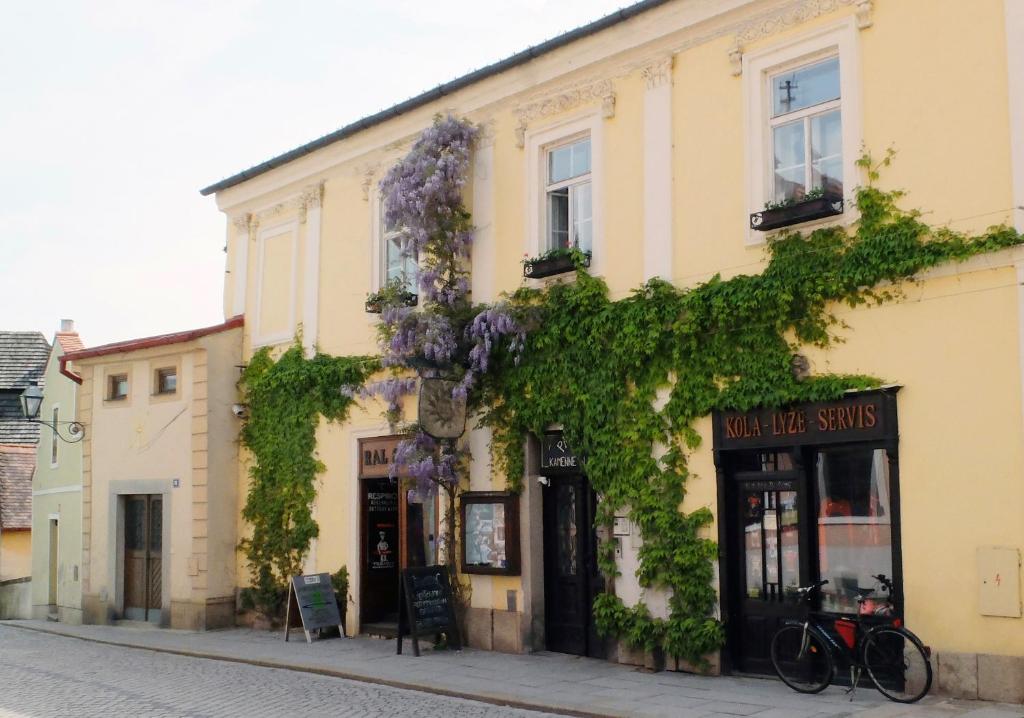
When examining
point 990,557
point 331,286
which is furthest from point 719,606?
point 331,286

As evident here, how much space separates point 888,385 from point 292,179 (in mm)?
11607

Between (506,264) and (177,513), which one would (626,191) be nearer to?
(506,264)

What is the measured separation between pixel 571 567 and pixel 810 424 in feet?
14.0

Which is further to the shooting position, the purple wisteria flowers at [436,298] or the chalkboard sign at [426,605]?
the purple wisteria flowers at [436,298]

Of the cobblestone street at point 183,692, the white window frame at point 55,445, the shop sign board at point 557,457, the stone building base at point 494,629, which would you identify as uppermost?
the white window frame at point 55,445

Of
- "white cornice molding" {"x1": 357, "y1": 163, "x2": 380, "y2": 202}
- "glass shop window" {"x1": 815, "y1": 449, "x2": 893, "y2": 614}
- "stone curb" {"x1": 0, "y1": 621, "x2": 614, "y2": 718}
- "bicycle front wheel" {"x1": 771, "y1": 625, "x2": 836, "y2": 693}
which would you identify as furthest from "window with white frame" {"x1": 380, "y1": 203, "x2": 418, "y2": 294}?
"bicycle front wheel" {"x1": 771, "y1": 625, "x2": 836, "y2": 693}

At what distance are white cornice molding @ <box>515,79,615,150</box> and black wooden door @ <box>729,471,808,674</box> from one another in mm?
4882

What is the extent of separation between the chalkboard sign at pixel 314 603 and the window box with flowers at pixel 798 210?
8.72 m

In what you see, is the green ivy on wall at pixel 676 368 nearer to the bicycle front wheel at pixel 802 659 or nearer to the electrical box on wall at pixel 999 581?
the bicycle front wheel at pixel 802 659

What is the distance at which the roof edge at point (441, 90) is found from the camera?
14398mm

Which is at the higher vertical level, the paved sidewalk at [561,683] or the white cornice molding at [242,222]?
the white cornice molding at [242,222]

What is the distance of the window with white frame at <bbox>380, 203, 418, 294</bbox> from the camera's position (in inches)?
687

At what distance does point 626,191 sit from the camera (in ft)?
47.4

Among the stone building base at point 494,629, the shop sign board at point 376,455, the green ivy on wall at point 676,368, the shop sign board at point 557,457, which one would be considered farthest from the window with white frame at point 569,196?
the stone building base at point 494,629
